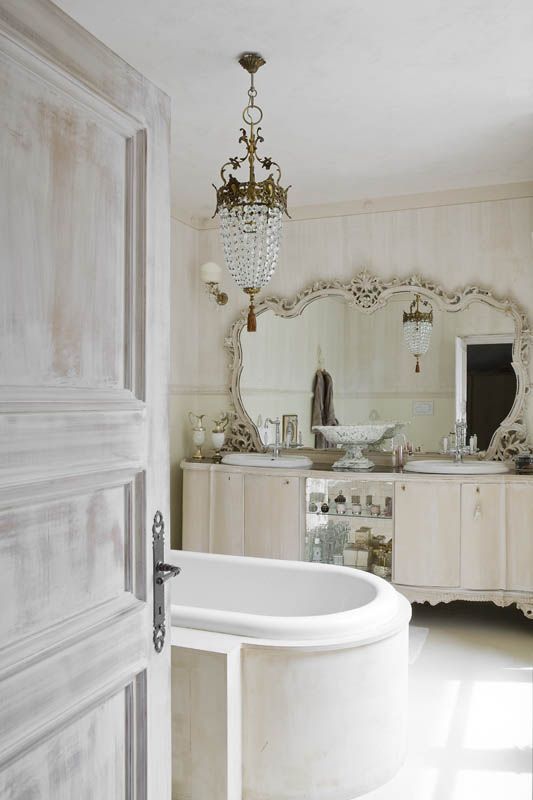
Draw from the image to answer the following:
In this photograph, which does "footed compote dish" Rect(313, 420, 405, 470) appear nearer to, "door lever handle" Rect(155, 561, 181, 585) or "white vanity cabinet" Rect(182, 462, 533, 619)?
"white vanity cabinet" Rect(182, 462, 533, 619)

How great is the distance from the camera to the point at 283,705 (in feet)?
7.21

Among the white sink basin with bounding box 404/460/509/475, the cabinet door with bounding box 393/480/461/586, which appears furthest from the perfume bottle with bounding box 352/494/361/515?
the white sink basin with bounding box 404/460/509/475

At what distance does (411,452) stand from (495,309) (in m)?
1.04

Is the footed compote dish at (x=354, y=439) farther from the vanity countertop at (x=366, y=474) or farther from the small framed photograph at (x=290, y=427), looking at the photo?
the small framed photograph at (x=290, y=427)

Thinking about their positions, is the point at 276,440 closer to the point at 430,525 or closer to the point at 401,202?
the point at 430,525

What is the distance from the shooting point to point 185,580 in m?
3.31

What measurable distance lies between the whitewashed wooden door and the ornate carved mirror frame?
3.18m

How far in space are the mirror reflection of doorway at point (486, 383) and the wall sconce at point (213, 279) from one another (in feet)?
5.58

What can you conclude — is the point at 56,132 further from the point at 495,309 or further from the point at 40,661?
the point at 495,309

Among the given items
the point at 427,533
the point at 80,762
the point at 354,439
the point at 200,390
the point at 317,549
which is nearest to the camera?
the point at 80,762

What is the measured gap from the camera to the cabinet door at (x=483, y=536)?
3.87m

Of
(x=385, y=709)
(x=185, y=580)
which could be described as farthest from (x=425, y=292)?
(x=385, y=709)

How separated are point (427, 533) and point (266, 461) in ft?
3.57

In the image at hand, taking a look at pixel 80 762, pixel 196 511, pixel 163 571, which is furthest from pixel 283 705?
pixel 196 511
